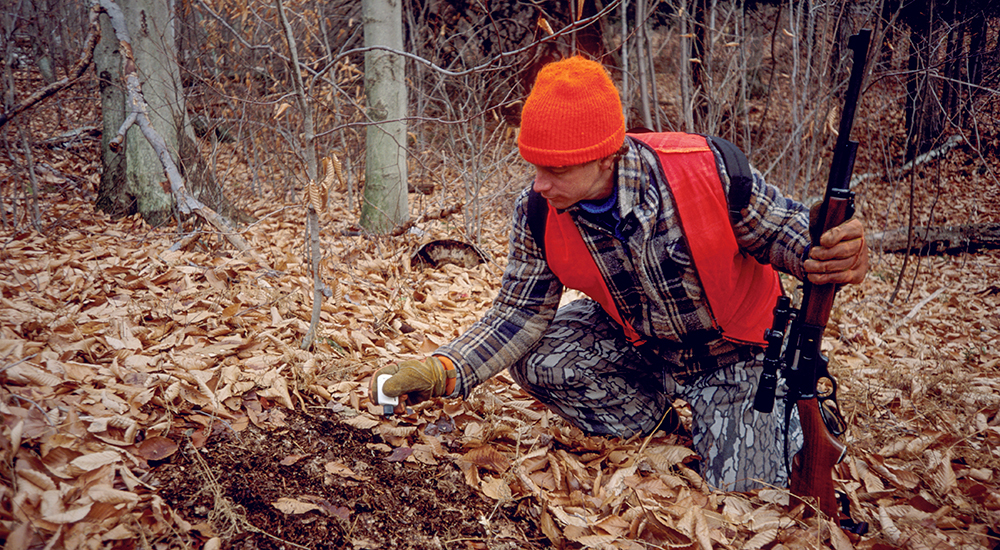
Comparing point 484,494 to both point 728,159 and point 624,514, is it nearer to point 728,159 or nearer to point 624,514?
point 624,514

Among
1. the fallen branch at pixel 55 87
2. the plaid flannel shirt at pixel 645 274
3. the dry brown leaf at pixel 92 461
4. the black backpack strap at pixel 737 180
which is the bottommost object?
the dry brown leaf at pixel 92 461

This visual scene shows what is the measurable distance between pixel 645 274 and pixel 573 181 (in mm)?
508

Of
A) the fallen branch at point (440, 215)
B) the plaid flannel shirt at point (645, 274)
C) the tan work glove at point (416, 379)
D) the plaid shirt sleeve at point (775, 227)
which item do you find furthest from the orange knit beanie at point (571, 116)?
the fallen branch at point (440, 215)

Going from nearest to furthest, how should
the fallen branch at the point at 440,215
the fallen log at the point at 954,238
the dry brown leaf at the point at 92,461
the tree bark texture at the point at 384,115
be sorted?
the dry brown leaf at the point at 92,461 < the tree bark texture at the point at 384,115 < the fallen branch at the point at 440,215 < the fallen log at the point at 954,238

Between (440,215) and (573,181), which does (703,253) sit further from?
(440,215)

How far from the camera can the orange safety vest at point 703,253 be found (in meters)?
2.17

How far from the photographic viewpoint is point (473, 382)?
2357 mm

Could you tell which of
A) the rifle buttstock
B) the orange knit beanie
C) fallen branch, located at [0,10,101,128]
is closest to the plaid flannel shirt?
the orange knit beanie

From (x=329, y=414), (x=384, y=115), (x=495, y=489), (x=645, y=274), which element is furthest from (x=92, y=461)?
(x=384, y=115)

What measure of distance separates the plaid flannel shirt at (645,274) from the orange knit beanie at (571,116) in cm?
21

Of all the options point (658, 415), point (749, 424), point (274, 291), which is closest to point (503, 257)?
point (274, 291)

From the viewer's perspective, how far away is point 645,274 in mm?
2271

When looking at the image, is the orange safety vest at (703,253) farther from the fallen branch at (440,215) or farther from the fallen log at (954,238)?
the fallen log at (954,238)

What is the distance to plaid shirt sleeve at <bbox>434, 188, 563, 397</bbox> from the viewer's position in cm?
239
